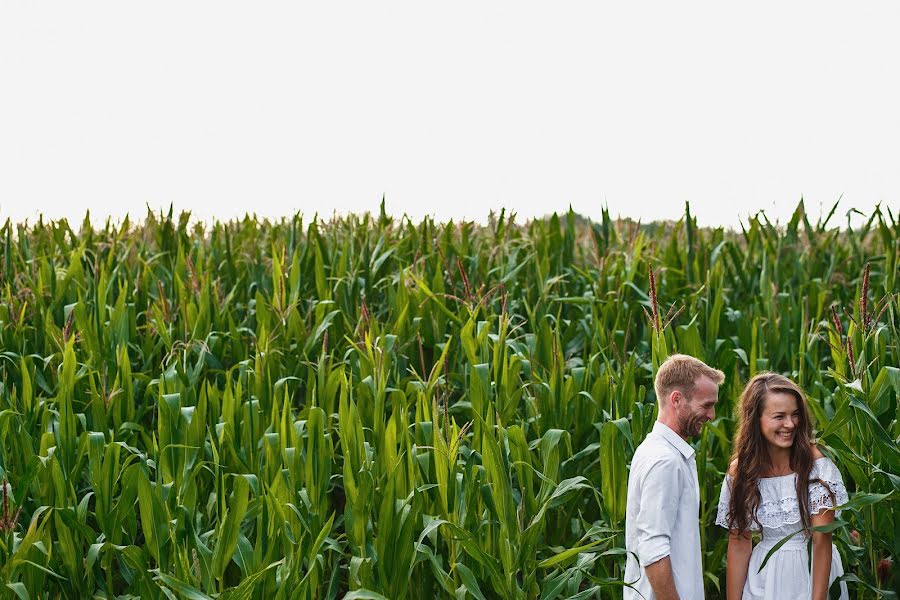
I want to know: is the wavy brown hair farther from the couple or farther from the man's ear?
the man's ear

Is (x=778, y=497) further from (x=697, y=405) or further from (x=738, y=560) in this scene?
(x=697, y=405)

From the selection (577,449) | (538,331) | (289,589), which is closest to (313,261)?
(538,331)

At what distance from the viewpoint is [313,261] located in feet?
25.2

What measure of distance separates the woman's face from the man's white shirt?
1.15 ft

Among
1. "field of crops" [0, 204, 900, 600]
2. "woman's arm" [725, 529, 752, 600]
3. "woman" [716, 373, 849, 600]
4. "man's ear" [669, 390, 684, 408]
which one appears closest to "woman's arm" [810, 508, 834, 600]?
"woman" [716, 373, 849, 600]

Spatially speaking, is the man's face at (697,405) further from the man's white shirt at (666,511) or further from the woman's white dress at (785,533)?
the woman's white dress at (785,533)

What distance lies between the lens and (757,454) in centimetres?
346

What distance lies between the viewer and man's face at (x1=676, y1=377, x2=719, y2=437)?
3174 mm

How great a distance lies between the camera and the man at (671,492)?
10.0 feet

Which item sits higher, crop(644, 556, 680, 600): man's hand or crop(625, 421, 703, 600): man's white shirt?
crop(625, 421, 703, 600): man's white shirt

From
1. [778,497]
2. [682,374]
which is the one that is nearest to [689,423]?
[682,374]

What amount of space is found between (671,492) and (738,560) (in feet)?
2.05

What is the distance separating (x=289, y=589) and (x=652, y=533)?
1.33 m

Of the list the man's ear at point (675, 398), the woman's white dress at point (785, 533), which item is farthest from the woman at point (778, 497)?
the man's ear at point (675, 398)
